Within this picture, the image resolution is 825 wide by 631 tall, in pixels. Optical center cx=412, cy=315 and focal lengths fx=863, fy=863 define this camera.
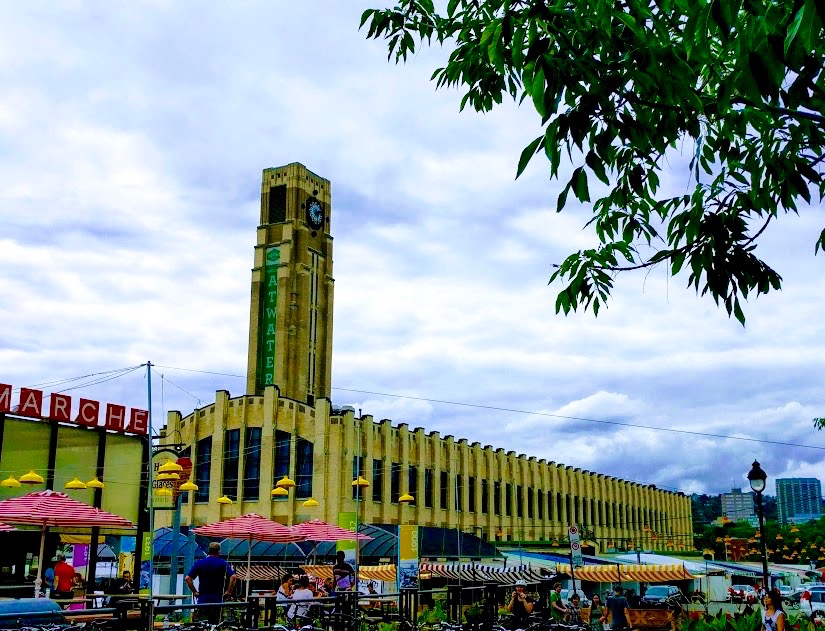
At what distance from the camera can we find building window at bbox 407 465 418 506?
56250 millimetres

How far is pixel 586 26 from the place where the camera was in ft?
15.0

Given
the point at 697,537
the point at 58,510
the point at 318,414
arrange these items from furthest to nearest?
the point at 697,537 < the point at 318,414 < the point at 58,510

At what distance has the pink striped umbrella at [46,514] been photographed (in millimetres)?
18562

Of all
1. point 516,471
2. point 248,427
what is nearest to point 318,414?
point 248,427

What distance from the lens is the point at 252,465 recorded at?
53.5 metres

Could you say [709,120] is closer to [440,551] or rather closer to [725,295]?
[725,295]

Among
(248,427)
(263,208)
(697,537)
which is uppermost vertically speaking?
(263,208)

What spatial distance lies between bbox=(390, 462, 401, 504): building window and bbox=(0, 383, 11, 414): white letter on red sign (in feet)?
97.4

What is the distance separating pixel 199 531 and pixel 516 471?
153ft

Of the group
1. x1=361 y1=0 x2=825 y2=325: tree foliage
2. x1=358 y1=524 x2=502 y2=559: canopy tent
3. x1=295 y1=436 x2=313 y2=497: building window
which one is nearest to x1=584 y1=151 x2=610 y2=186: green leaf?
x1=361 y1=0 x2=825 y2=325: tree foliage

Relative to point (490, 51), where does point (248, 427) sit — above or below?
above

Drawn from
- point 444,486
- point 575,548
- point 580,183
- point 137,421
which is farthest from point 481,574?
point 580,183

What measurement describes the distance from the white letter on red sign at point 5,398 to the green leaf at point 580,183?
2794 cm

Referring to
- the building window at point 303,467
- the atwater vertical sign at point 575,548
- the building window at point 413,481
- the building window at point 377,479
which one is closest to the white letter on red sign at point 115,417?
the atwater vertical sign at point 575,548
